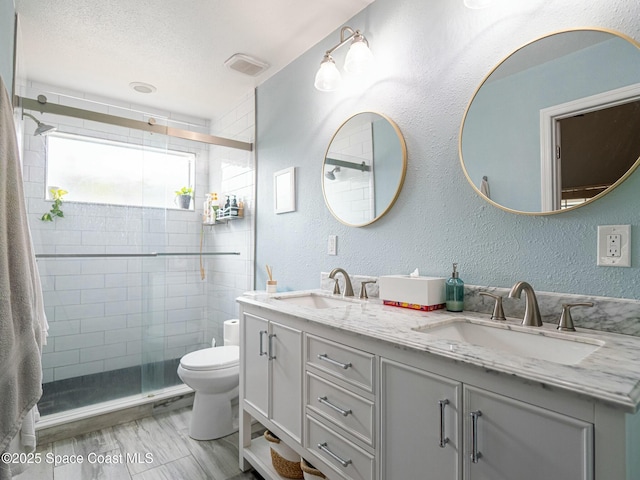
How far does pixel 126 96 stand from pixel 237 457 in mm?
3077

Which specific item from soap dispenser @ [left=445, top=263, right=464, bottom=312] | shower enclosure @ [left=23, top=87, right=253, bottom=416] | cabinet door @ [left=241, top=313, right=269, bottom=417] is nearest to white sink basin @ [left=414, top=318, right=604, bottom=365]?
soap dispenser @ [left=445, top=263, right=464, bottom=312]

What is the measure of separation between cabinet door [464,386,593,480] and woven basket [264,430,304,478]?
1.01 meters

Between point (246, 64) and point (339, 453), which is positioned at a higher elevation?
point (246, 64)

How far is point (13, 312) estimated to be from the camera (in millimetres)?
968

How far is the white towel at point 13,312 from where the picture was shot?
3.05 feet

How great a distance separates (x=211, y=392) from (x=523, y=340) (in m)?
1.81

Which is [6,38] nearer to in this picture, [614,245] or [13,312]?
[13,312]

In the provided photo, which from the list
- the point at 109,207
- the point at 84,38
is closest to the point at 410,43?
the point at 84,38

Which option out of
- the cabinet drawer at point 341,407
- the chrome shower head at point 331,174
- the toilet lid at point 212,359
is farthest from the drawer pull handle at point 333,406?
the chrome shower head at point 331,174

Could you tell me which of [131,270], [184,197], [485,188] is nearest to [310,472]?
[485,188]

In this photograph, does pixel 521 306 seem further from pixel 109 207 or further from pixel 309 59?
pixel 109 207

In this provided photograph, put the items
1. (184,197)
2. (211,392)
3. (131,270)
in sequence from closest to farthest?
(211,392) < (131,270) < (184,197)

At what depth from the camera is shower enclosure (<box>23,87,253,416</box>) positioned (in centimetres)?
238

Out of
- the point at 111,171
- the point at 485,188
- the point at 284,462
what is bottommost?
the point at 284,462
